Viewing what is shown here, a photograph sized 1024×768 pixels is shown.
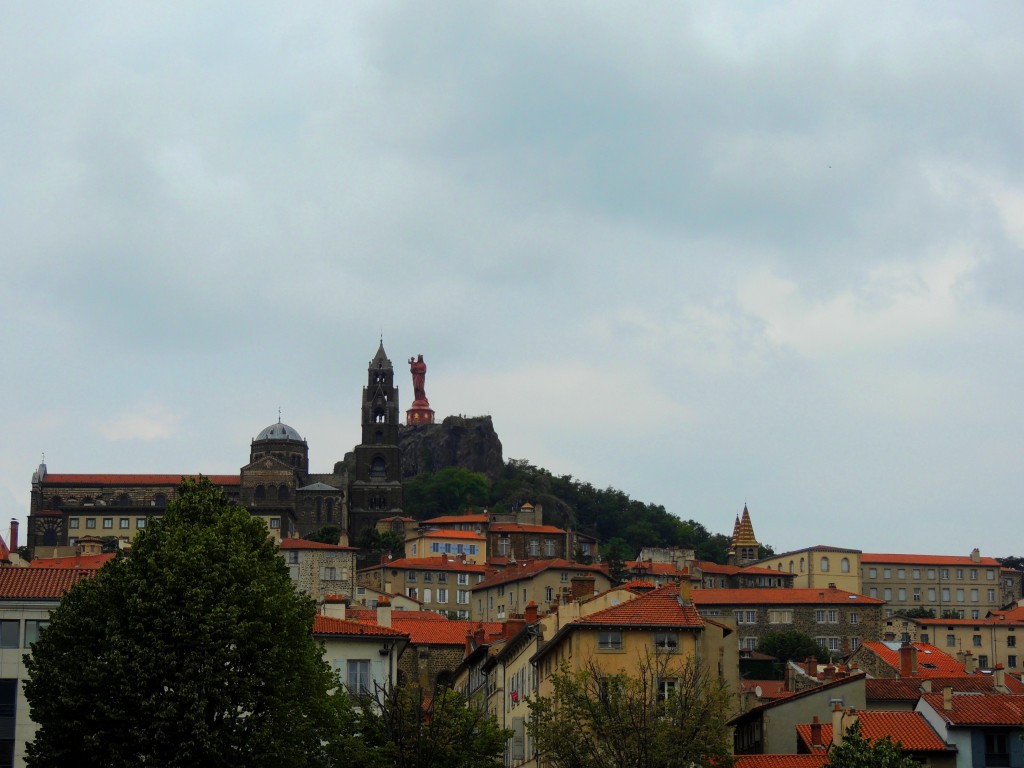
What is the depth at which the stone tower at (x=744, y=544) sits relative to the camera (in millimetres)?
195125

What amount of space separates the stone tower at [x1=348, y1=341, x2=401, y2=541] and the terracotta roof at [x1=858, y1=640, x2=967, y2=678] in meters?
85.5

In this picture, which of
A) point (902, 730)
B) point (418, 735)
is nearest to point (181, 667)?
point (418, 735)

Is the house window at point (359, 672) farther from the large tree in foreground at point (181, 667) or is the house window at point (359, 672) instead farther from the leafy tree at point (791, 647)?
the leafy tree at point (791, 647)

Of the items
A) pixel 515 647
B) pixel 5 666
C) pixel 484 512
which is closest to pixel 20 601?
pixel 5 666

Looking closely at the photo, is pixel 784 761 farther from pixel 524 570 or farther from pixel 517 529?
pixel 517 529

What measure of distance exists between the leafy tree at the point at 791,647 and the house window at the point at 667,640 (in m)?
72.6

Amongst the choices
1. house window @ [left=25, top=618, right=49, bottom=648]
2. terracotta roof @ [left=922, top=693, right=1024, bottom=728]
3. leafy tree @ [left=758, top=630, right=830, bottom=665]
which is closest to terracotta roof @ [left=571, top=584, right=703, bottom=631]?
terracotta roof @ [left=922, top=693, right=1024, bottom=728]

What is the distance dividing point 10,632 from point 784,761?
25754 millimetres

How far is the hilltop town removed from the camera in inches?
2207

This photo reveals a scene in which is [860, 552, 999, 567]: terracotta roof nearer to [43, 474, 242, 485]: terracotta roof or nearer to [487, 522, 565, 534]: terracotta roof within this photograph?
[487, 522, 565, 534]: terracotta roof

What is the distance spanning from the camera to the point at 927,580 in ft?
558

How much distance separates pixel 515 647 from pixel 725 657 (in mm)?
9831

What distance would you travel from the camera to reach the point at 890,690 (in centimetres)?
7000

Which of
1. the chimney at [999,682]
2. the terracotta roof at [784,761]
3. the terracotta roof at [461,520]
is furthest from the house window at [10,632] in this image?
the terracotta roof at [461,520]
